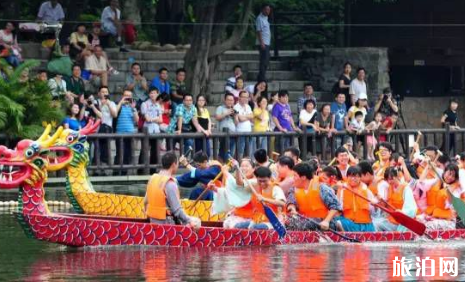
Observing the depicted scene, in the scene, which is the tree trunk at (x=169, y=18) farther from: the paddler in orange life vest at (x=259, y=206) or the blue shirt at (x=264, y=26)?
the paddler in orange life vest at (x=259, y=206)

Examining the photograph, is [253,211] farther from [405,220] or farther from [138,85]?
[138,85]

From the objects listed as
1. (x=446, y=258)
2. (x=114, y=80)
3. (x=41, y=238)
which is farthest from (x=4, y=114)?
(x=446, y=258)

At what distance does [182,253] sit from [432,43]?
17.1 metres

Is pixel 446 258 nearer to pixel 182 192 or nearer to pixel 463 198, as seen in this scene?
pixel 463 198

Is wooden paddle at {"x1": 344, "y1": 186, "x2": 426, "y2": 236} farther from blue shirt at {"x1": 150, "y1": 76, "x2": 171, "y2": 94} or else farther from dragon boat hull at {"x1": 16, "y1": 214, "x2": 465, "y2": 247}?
blue shirt at {"x1": 150, "y1": 76, "x2": 171, "y2": 94}

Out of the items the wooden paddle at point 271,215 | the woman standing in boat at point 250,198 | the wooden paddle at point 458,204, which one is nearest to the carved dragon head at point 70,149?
the woman standing in boat at point 250,198

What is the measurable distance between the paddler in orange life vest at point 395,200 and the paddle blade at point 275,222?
191cm

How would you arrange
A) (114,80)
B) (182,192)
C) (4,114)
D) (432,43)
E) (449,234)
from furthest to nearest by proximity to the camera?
(432,43)
(114,80)
(182,192)
(4,114)
(449,234)

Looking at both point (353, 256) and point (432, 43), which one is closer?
point (353, 256)

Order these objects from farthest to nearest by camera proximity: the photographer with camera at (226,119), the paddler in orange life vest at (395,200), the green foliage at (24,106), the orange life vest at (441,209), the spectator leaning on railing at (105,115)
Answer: the photographer with camera at (226,119), the spectator leaning on railing at (105,115), the green foliage at (24,106), the orange life vest at (441,209), the paddler in orange life vest at (395,200)

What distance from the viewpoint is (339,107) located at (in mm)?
33625

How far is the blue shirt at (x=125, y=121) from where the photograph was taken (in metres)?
31.3

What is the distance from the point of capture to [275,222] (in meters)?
22.7

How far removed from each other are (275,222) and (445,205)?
10.7 feet
